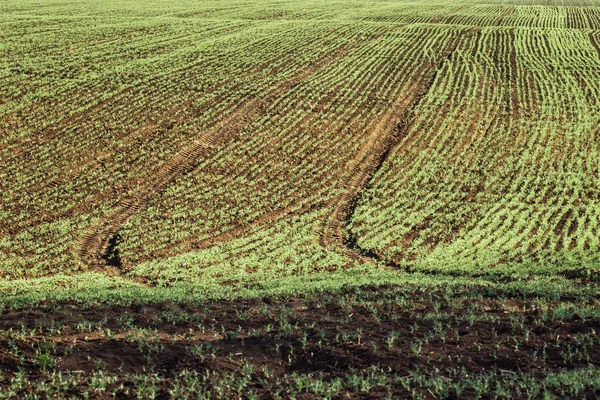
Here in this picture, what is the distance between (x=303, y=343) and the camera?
1109cm

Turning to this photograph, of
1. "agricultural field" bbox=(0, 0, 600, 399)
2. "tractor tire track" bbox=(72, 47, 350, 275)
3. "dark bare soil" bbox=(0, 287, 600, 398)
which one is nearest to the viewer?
"dark bare soil" bbox=(0, 287, 600, 398)

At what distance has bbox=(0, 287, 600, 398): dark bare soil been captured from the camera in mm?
9836

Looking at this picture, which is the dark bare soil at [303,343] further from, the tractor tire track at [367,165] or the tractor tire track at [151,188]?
the tractor tire track at [367,165]

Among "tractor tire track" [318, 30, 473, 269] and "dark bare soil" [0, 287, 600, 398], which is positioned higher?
"dark bare soil" [0, 287, 600, 398]

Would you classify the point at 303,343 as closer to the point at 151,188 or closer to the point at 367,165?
the point at 151,188

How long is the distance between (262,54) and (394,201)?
89.3ft

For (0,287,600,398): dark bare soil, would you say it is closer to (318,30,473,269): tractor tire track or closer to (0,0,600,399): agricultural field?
(0,0,600,399): agricultural field

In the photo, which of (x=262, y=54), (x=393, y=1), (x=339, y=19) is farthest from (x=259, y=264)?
(x=393, y=1)

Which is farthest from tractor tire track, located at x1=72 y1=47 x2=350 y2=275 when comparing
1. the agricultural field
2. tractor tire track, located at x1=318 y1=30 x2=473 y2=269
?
tractor tire track, located at x1=318 y1=30 x2=473 y2=269

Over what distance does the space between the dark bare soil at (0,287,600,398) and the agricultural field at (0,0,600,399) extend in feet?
0.16

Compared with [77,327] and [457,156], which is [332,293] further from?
[457,156]

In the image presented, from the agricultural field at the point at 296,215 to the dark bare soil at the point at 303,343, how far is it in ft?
0.16

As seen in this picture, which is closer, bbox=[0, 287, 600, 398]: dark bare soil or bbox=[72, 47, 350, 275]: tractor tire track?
bbox=[0, 287, 600, 398]: dark bare soil

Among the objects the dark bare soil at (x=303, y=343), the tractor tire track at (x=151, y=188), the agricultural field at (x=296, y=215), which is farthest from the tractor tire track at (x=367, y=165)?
the dark bare soil at (x=303, y=343)
